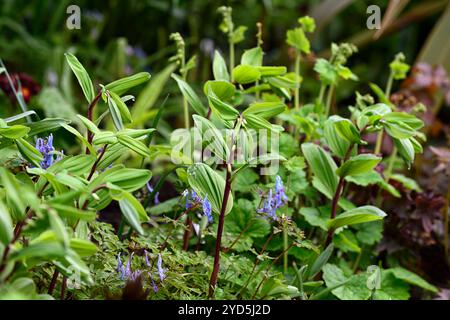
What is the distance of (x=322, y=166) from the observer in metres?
1.01

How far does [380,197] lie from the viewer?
122 cm

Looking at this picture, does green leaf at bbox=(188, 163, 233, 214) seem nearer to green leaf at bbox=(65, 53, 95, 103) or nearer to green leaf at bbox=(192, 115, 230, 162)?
green leaf at bbox=(192, 115, 230, 162)

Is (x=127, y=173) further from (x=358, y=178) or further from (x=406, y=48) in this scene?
(x=406, y=48)

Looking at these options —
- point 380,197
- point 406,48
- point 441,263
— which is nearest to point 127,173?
Answer: point 380,197

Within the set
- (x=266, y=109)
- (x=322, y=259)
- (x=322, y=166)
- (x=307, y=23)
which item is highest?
(x=307, y=23)

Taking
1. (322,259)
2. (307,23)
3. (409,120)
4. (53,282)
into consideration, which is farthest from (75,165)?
(307,23)

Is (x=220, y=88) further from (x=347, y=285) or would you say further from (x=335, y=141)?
(x=347, y=285)

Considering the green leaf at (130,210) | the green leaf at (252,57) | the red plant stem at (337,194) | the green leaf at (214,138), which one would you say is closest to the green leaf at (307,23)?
the green leaf at (252,57)

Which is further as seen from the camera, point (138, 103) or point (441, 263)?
point (138, 103)

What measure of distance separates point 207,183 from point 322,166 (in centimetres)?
26

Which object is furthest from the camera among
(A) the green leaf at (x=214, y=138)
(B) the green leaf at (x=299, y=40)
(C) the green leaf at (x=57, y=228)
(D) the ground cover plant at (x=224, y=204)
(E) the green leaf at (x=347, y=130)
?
(B) the green leaf at (x=299, y=40)

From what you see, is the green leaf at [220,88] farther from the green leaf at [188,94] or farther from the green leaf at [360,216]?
the green leaf at [360,216]

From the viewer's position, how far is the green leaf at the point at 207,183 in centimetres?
82

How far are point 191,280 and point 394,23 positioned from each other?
1.52m
